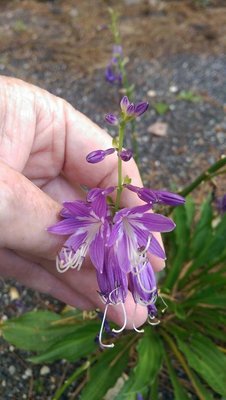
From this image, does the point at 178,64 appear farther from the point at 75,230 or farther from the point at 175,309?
the point at 75,230

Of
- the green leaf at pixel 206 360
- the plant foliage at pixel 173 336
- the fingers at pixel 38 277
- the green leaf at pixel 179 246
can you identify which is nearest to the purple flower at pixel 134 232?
the fingers at pixel 38 277

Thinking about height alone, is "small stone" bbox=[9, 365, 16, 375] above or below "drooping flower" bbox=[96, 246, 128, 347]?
below

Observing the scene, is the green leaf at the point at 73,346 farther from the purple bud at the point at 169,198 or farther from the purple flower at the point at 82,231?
the purple bud at the point at 169,198

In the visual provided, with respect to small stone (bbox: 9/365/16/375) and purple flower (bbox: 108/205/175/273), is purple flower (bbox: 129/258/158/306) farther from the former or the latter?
small stone (bbox: 9/365/16/375)

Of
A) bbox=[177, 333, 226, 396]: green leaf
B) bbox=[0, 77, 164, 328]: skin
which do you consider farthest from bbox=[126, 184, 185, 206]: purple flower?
bbox=[177, 333, 226, 396]: green leaf

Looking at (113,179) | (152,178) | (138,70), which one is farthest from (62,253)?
(138,70)

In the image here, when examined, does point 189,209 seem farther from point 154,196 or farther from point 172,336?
point 154,196
